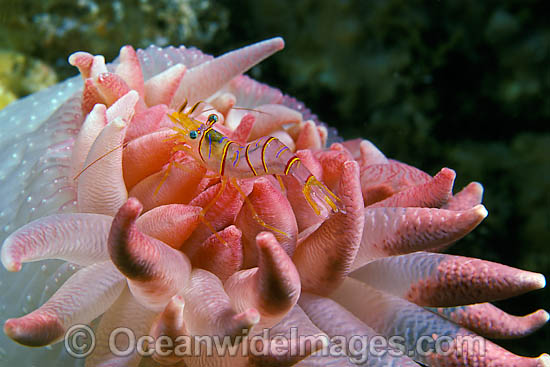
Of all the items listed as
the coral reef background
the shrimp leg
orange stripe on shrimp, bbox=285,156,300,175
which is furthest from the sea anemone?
Answer: the coral reef background

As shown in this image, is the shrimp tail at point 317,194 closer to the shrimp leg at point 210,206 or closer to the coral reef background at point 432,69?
the shrimp leg at point 210,206

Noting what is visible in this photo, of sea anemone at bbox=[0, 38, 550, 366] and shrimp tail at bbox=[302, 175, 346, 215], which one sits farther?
shrimp tail at bbox=[302, 175, 346, 215]

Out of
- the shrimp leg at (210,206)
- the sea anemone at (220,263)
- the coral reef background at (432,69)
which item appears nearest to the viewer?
the sea anemone at (220,263)

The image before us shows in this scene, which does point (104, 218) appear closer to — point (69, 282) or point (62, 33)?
point (69, 282)

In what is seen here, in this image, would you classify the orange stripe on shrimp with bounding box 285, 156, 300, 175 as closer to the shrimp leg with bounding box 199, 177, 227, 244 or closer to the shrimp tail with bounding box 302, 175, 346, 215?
the shrimp tail with bounding box 302, 175, 346, 215

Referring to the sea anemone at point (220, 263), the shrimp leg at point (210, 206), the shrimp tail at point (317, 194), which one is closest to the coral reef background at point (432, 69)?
the sea anemone at point (220, 263)

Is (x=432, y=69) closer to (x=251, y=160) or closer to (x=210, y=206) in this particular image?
(x=251, y=160)
